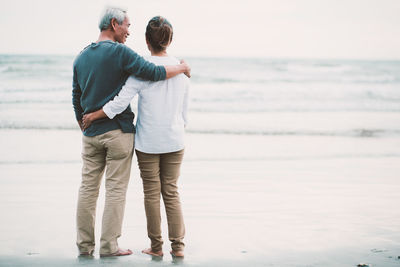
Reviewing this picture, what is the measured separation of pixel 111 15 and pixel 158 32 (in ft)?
0.99

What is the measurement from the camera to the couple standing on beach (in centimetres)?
262

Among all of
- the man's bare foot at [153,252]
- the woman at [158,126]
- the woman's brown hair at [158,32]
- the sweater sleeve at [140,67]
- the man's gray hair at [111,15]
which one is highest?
the man's gray hair at [111,15]

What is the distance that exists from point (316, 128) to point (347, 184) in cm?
433

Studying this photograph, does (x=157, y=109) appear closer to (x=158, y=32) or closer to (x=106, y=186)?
(x=158, y=32)

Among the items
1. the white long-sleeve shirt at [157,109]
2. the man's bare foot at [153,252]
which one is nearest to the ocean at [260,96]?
the man's bare foot at [153,252]

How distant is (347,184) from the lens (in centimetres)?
486

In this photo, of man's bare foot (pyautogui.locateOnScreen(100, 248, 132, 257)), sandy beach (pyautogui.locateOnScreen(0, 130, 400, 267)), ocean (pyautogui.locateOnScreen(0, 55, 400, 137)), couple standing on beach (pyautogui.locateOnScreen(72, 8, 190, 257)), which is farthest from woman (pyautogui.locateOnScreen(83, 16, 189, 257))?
ocean (pyautogui.locateOnScreen(0, 55, 400, 137))

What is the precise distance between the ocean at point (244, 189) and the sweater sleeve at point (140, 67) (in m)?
1.10

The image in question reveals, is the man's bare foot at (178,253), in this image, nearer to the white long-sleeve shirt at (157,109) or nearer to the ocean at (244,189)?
the ocean at (244,189)

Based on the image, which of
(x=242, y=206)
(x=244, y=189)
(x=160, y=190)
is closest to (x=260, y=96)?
(x=244, y=189)

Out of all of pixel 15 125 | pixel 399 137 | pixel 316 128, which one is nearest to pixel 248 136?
pixel 316 128

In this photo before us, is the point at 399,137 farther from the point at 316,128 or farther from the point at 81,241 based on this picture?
the point at 81,241

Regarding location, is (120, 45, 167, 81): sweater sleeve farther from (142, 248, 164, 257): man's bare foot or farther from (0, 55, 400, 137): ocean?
(0, 55, 400, 137): ocean

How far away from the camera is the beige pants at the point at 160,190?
276cm
